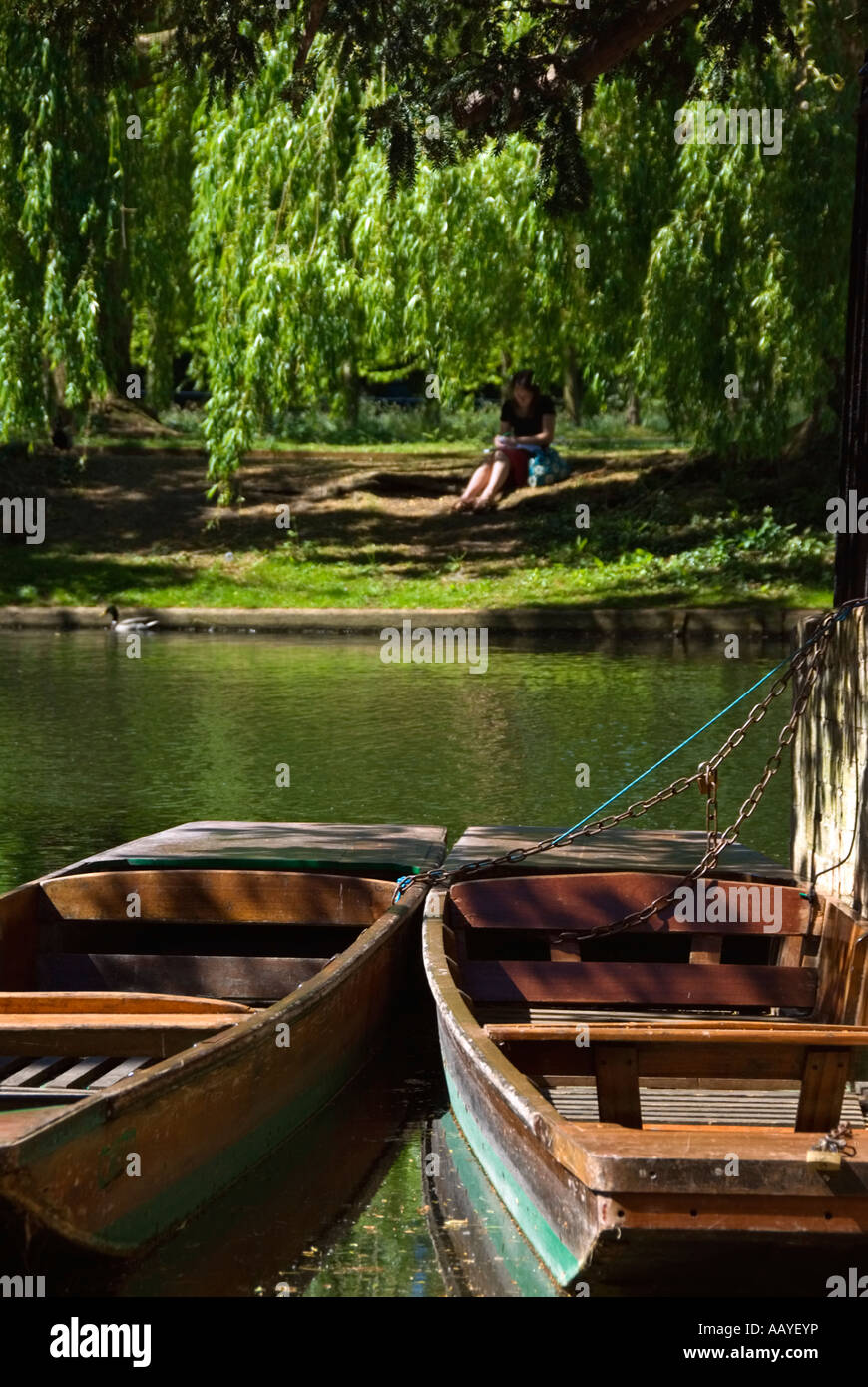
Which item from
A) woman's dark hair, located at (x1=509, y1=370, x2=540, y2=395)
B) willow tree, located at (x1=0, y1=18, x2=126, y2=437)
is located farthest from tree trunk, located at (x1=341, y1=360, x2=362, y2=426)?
willow tree, located at (x1=0, y1=18, x2=126, y2=437)

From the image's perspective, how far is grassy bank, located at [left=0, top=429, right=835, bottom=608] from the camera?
71.7ft

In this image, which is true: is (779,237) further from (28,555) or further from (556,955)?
(556,955)

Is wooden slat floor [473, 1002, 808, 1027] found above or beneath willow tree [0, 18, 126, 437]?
beneath

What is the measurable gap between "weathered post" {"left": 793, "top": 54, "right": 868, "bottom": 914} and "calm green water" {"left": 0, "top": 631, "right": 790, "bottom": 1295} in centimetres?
180

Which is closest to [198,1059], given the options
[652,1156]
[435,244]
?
[652,1156]

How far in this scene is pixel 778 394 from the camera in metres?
20.4

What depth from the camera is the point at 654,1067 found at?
16.6 ft

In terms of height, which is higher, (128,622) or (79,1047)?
(79,1047)

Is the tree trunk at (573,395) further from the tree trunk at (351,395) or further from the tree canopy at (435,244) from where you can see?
the tree canopy at (435,244)

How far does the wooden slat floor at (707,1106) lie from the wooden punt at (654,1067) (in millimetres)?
12

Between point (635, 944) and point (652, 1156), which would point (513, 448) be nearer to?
point (635, 944)

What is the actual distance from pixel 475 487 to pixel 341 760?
1245cm

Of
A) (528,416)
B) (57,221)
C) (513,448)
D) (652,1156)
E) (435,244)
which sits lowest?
(652,1156)

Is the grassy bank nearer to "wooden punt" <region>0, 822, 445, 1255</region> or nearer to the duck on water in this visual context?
the duck on water
